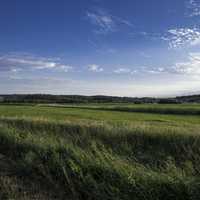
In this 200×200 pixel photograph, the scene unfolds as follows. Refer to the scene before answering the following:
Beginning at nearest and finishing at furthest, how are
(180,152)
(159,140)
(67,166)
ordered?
(67,166) < (180,152) < (159,140)

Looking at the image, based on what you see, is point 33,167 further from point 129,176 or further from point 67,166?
point 129,176

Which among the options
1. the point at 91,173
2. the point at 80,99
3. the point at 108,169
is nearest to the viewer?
the point at 108,169

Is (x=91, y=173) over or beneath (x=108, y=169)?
beneath

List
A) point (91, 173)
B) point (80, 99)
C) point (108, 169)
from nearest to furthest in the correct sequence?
point (108, 169)
point (91, 173)
point (80, 99)

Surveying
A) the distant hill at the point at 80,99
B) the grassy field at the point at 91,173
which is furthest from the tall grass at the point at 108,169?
the distant hill at the point at 80,99

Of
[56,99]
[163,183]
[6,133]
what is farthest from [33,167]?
[56,99]

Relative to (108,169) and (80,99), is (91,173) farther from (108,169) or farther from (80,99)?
(80,99)

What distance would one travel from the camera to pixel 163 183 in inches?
200

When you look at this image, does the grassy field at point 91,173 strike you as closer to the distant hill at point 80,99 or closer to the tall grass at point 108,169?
the tall grass at point 108,169

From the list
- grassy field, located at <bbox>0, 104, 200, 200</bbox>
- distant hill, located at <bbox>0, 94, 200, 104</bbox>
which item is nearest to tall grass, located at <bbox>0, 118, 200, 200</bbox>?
grassy field, located at <bbox>0, 104, 200, 200</bbox>

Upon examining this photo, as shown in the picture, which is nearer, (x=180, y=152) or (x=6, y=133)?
(x=180, y=152)

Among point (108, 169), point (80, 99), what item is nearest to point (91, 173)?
point (108, 169)

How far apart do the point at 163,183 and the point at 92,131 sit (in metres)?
7.26

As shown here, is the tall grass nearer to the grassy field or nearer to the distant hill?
the grassy field
